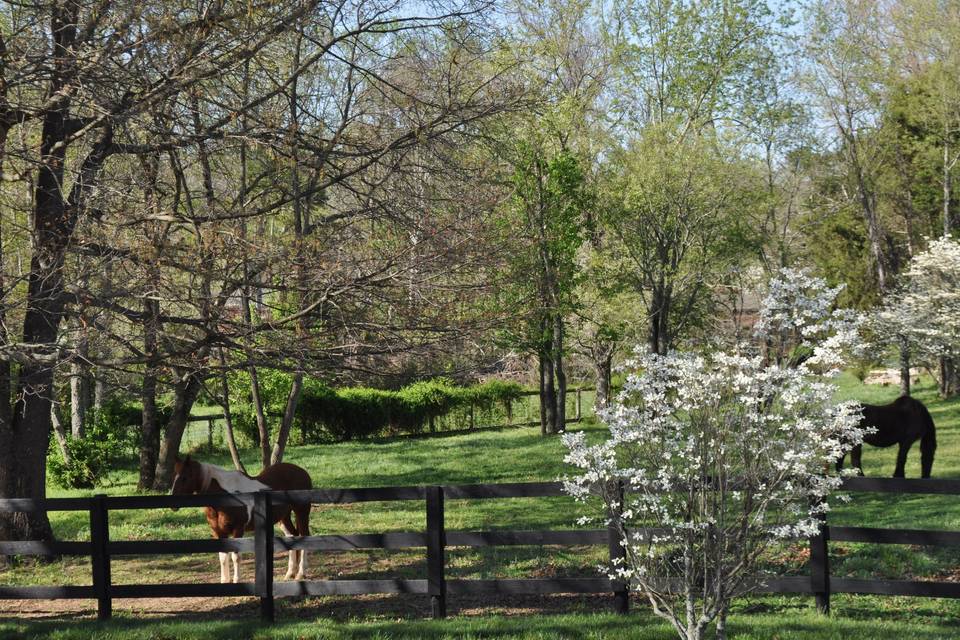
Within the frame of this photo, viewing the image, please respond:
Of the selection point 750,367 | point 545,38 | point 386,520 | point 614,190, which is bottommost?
point 386,520

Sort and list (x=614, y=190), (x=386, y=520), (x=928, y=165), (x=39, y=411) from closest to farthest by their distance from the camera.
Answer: (x=39, y=411) → (x=386, y=520) → (x=614, y=190) → (x=928, y=165)

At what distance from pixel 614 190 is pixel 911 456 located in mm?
10501

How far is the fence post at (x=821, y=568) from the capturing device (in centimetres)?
764

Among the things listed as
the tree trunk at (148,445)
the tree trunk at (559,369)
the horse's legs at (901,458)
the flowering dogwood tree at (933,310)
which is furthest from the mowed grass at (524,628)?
the flowering dogwood tree at (933,310)

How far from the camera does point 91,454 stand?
63.2 ft

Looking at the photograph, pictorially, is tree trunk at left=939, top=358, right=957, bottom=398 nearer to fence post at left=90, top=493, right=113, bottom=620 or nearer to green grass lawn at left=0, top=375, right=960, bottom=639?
green grass lawn at left=0, top=375, right=960, bottom=639

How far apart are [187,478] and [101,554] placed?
121cm

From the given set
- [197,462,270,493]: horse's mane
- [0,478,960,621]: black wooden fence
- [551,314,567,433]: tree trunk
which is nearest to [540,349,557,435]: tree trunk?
[551,314,567,433]: tree trunk

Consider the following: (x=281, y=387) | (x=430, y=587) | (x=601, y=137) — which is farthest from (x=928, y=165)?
Answer: (x=430, y=587)

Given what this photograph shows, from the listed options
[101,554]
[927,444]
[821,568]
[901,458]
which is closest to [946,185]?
[927,444]

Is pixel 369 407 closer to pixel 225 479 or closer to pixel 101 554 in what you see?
pixel 225 479

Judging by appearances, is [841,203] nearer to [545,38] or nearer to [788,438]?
[545,38]

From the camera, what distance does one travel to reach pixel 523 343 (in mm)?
22203

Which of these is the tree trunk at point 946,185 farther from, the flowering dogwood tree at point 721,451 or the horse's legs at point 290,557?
the flowering dogwood tree at point 721,451
